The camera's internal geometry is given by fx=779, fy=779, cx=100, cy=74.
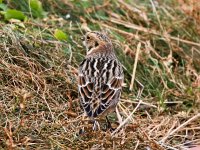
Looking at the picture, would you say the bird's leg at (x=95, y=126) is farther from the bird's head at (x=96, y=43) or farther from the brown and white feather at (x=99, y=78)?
the bird's head at (x=96, y=43)

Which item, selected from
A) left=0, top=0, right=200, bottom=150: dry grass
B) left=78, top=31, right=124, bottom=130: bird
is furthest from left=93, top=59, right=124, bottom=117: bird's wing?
left=0, top=0, right=200, bottom=150: dry grass

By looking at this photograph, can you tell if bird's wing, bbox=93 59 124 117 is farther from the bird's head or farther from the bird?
the bird's head

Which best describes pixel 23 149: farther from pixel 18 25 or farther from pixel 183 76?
pixel 183 76

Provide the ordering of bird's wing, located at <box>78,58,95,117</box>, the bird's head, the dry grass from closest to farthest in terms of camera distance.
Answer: the dry grass, bird's wing, located at <box>78,58,95,117</box>, the bird's head

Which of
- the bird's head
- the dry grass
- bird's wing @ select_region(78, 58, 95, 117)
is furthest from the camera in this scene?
the bird's head

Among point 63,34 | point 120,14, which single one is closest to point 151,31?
point 120,14

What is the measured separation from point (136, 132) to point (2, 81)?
1483 millimetres

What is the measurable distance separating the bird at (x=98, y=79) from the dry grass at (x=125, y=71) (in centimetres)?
18

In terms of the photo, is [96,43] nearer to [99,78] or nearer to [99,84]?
[99,78]

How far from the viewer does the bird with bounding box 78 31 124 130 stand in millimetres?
7371

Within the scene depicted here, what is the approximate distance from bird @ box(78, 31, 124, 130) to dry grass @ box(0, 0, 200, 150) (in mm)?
184

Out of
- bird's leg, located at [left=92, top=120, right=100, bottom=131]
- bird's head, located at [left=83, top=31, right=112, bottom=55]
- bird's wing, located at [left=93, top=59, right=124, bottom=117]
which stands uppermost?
bird's head, located at [left=83, top=31, right=112, bottom=55]

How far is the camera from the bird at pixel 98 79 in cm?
737

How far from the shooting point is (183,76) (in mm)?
9516
